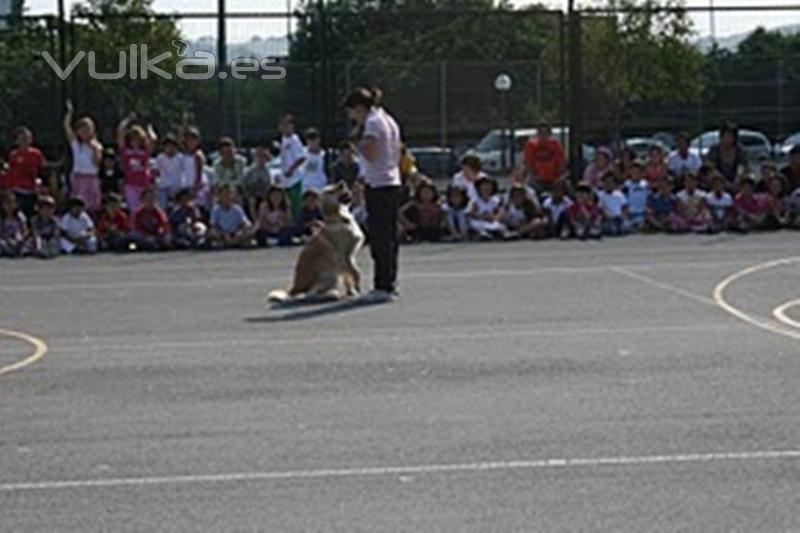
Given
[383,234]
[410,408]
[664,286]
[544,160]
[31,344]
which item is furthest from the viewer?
[544,160]

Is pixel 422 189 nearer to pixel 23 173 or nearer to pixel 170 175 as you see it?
pixel 170 175

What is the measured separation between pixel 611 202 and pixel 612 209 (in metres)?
0.09

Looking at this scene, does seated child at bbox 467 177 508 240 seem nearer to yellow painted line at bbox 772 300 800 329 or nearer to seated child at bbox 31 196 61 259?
seated child at bbox 31 196 61 259

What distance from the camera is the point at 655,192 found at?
25.0 metres

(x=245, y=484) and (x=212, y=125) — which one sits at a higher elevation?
(x=212, y=125)

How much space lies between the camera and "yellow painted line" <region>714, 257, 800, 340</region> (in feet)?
44.7

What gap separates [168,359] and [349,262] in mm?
3892

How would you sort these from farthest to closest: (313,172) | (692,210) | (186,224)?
(313,172) < (692,210) < (186,224)

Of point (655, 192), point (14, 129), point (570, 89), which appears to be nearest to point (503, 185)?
point (570, 89)

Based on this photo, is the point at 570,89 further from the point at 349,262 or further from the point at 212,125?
the point at 349,262

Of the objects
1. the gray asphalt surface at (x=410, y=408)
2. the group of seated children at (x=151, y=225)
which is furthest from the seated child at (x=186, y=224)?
the gray asphalt surface at (x=410, y=408)

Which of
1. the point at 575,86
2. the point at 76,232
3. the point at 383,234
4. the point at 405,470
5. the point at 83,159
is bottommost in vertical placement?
the point at 405,470

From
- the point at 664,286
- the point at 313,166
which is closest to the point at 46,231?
the point at 313,166

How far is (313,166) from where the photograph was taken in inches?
983
